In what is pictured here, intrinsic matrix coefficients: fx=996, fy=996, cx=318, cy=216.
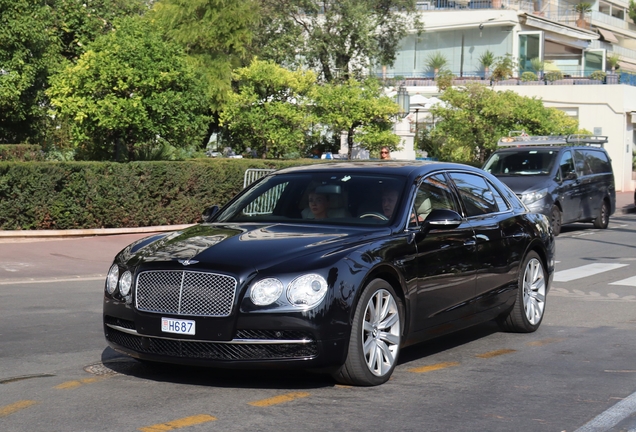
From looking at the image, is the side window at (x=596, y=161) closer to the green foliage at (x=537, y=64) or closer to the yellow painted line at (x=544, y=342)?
the yellow painted line at (x=544, y=342)

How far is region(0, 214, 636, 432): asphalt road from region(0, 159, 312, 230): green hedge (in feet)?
23.9

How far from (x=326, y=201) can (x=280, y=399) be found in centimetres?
192

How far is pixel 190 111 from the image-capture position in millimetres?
21672

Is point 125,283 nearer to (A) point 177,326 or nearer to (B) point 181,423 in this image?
(A) point 177,326

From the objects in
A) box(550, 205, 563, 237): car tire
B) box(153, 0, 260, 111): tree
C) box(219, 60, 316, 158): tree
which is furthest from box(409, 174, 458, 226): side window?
box(153, 0, 260, 111): tree

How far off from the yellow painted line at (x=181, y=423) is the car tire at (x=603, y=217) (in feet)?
61.4

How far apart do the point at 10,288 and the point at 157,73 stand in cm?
918

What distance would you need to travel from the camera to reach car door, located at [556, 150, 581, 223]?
20781mm

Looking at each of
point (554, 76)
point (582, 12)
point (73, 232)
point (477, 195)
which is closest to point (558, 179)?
point (73, 232)

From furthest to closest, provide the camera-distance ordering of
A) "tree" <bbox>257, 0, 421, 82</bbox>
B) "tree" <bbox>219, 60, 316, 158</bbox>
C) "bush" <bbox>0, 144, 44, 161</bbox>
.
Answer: "tree" <bbox>257, 0, 421, 82</bbox>, "tree" <bbox>219, 60, 316, 158</bbox>, "bush" <bbox>0, 144, 44, 161</bbox>

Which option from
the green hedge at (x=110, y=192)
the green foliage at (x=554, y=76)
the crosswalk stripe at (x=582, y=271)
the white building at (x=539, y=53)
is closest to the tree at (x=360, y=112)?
the green hedge at (x=110, y=192)

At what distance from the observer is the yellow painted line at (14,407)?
19.7 ft

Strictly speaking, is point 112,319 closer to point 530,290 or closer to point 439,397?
point 439,397

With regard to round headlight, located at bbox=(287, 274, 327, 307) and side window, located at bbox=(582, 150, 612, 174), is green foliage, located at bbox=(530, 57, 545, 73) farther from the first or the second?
round headlight, located at bbox=(287, 274, 327, 307)
